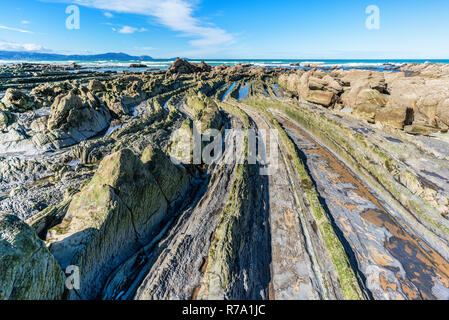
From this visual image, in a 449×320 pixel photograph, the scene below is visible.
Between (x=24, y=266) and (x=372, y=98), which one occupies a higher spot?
(x=372, y=98)

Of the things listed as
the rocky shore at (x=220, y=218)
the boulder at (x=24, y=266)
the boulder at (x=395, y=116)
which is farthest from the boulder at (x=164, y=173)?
the boulder at (x=395, y=116)

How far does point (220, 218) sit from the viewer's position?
8516 millimetres

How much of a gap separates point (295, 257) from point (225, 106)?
26.6 meters

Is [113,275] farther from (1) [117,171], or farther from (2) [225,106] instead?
(2) [225,106]

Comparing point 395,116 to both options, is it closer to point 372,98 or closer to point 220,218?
point 372,98

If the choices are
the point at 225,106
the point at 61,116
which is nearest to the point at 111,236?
the point at 61,116

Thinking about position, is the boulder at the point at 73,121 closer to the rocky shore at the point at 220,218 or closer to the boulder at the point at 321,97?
the rocky shore at the point at 220,218

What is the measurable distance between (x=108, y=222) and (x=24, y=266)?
236cm

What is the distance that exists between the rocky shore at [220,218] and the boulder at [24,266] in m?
0.02

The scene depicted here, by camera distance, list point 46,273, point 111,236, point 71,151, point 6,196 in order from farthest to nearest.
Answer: point 71,151, point 6,196, point 111,236, point 46,273

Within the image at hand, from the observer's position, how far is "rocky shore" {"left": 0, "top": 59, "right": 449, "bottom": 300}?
5590mm

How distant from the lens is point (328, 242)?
7809 mm

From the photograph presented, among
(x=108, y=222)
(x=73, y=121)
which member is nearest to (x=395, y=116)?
(x=108, y=222)

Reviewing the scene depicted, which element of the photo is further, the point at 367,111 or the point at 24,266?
the point at 367,111
